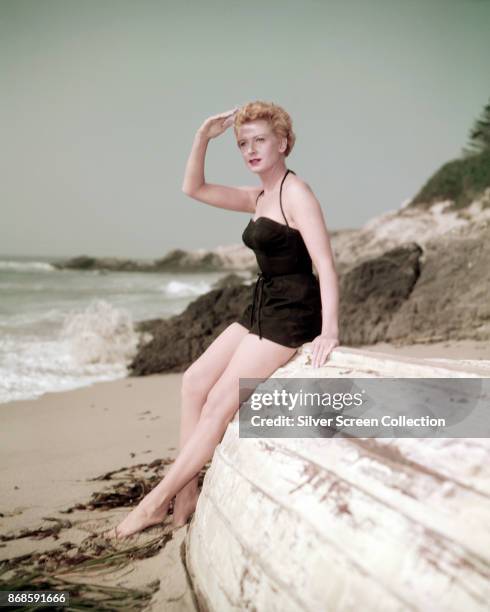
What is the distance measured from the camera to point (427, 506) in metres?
1.56

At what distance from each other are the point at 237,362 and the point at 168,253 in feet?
153

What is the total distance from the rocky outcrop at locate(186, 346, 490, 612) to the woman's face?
1346mm

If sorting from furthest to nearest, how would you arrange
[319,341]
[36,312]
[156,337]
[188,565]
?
[36,312]
[156,337]
[319,341]
[188,565]

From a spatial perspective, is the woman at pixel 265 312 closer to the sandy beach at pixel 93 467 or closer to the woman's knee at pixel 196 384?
the woman's knee at pixel 196 384

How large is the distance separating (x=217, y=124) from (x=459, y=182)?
85.1ft

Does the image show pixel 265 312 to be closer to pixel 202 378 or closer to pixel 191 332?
pixel 202 378

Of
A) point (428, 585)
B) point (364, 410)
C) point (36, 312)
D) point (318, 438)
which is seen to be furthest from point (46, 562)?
point (36, 312)

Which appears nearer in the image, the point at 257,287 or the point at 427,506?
the point at 427,506

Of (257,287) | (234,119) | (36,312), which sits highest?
(234,119)

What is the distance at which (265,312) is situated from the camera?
113 inches

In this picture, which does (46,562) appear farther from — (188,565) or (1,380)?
(1,380)

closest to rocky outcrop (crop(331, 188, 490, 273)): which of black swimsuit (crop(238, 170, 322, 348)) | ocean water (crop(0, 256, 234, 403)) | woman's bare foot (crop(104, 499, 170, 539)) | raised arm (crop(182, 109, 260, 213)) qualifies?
ocean water (crop(0, 256, 234, 403))

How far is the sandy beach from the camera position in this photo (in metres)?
2.56

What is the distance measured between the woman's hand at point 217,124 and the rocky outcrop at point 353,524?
1812mm
